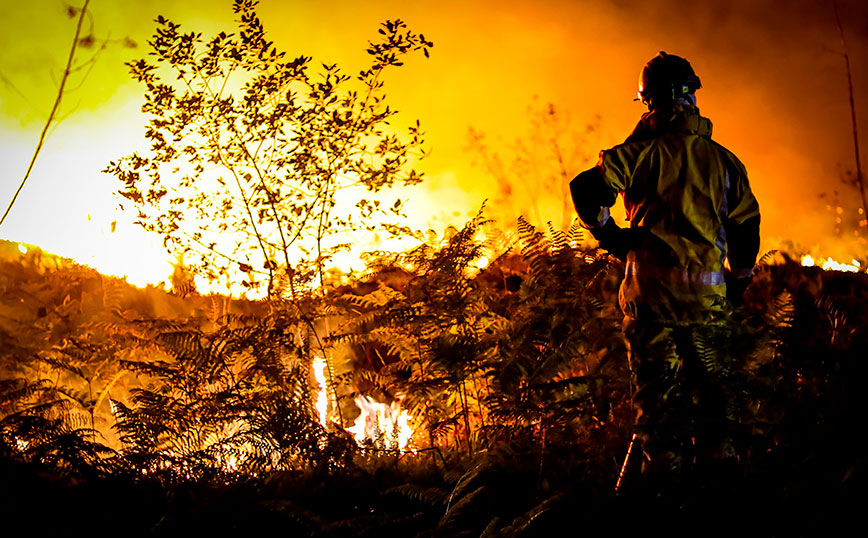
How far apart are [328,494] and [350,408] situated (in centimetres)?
262

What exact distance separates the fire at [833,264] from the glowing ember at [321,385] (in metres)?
7.58

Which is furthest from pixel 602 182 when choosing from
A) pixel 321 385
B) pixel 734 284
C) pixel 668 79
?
pixel 321 385

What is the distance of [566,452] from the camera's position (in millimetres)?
3611

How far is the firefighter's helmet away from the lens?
347 cm

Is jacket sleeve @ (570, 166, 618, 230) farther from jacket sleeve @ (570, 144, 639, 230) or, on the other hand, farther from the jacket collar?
the jacket collar

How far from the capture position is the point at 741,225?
3.63 m

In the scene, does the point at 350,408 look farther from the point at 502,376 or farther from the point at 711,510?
the point at 711,510

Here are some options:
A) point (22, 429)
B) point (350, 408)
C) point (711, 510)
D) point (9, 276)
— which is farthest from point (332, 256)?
point (9, 276)

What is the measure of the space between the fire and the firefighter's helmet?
7478 mm

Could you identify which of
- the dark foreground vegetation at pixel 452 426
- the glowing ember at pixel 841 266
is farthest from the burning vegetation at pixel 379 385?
the glowing ember at pixel 841 266

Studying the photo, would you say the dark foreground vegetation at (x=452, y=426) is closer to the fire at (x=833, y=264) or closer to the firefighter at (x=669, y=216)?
the firefighter at (x=669, y=216)

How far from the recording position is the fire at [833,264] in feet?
31.4

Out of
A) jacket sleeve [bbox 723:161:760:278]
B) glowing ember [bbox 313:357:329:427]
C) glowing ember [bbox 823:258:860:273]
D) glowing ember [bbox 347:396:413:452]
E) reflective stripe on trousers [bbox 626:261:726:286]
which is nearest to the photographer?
reflective stripe on trousers [bbox 626:261:726:286]

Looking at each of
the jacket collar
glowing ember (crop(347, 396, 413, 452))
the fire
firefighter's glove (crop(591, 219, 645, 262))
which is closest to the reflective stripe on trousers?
firefighter's glove (crop(591, 219, 645, 262))
